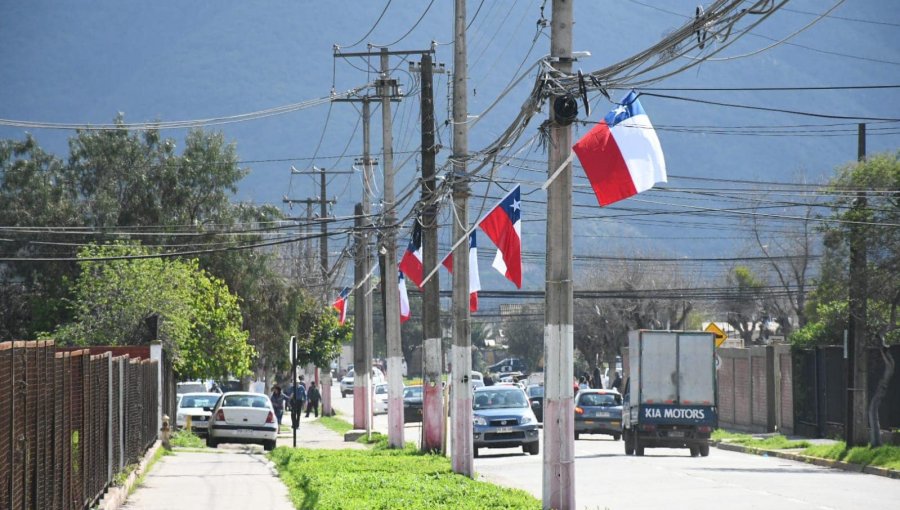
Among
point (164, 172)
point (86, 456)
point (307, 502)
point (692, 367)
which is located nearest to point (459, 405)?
point (307, 502)

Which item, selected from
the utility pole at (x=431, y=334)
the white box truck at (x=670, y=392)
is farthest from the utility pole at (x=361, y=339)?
the utility pole at (x=431, y=334)

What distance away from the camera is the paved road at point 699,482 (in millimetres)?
18312

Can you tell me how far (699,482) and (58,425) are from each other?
506 inches

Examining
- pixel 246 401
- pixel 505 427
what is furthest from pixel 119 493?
pixel 246 401

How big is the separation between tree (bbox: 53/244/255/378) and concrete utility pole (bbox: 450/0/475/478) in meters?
11.8

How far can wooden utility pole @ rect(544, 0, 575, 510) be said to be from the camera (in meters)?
15.2

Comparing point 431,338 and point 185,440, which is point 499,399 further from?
point 185,440

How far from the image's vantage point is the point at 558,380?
15.4 m

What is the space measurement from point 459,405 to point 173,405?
736 inches

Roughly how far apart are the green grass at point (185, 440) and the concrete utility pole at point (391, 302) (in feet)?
19.7

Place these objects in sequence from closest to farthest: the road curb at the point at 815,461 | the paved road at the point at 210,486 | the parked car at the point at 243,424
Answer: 1. the paved road at the point at 210,486
2. the road curb at the point at 815,461
3. the parked car at the point at 243,424

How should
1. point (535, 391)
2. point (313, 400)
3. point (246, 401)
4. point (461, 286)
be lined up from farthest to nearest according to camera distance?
point (313, 400) → point (535, 391) → point (246, 401) → point (461, 286)

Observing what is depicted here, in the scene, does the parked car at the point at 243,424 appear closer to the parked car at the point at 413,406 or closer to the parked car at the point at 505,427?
the parked car at the point at 505,427

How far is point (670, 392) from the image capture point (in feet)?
105
